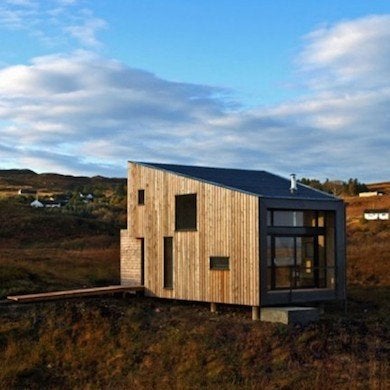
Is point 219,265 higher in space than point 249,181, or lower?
lower

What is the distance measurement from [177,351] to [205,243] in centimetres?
544

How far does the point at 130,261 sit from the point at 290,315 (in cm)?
726

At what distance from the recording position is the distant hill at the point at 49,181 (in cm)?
12154

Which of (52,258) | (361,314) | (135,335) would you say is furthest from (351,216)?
(135,335)

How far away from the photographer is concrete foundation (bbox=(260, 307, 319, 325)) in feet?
54.0

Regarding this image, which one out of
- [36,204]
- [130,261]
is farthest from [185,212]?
[36,204]

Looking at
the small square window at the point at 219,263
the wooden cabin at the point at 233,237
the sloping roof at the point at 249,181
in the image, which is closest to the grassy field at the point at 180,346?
the wooden cabin at the point at 233,237

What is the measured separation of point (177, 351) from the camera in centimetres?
1385

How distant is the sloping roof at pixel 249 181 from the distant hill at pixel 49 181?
317 ft

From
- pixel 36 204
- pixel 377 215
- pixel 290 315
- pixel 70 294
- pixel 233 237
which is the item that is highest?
pixel 36 204

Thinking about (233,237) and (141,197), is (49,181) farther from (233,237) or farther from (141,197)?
(233,237)

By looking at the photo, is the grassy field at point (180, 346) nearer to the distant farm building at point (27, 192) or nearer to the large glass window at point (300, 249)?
the large glass window at point (300, 249)

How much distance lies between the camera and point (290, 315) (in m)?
16.5

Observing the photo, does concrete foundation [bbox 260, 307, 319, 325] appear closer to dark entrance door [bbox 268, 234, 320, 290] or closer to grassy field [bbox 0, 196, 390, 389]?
grassy field [bbox 0, 196, 390, 389]
